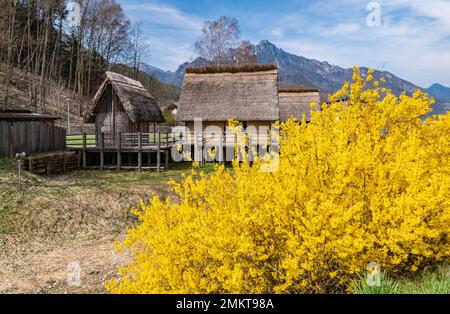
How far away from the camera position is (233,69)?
25031 mm

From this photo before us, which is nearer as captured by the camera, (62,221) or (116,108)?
(62,221)

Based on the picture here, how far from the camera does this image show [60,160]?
63.4ft

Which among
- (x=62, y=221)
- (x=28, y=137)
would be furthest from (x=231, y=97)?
(x=62, y=221)

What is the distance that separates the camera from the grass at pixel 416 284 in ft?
13.5

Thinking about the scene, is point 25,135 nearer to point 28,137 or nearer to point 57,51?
point 28,137

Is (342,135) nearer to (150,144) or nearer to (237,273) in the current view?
(237,273)

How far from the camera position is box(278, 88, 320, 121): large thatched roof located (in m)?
32.4

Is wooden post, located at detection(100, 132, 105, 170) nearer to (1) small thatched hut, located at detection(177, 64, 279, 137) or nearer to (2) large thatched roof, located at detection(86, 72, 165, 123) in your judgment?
(2) large thatched roof, located at detection(86, 72, 165, 123)

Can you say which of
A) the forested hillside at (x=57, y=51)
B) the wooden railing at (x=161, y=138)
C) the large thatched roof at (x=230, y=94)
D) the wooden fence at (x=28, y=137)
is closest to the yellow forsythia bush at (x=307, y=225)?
the wooden fence at (x=28, y=137)

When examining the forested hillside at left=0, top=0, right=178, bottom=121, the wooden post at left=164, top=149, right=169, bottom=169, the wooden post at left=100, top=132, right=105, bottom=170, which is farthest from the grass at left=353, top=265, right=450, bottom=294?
the forested hillside at left=0, top=0, right=178, bottom=121

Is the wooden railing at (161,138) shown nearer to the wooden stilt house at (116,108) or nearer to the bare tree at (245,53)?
the wooden stilt house at (116,108)

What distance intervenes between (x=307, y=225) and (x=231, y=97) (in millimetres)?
19734

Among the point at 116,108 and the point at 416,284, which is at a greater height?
the point at 116,108

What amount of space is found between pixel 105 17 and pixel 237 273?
47.0 m
